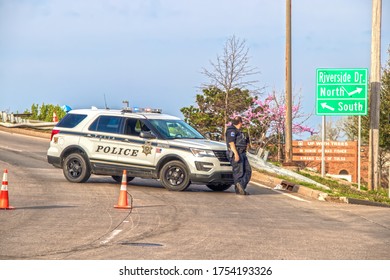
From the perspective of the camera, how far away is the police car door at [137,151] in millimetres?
22280

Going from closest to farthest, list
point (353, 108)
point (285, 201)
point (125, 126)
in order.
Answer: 1. point (285, 201)
2. point (125, 126)
3. point (353, 108)

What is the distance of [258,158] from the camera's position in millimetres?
29594

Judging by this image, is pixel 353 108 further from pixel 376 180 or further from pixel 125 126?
pixel 125 126

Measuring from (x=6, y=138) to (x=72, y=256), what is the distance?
29428 millimetres

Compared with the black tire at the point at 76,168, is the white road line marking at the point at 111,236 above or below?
below

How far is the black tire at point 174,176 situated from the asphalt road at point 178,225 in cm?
22

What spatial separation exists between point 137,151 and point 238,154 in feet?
7.96

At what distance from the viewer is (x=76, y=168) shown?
23000 millimetres

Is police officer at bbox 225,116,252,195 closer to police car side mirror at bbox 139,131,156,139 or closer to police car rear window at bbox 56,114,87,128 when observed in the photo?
police car side mirror at bbox 139,131,156,139

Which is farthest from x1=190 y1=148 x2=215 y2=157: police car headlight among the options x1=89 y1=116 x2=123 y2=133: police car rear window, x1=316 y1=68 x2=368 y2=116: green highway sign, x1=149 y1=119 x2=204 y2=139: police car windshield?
x1=316 y1=68 x2=368 y2=116: green highway sign

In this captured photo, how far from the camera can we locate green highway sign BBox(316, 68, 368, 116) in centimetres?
2811

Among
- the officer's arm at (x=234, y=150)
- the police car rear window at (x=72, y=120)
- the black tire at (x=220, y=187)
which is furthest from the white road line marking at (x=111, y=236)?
the police car rear window at (x=72, y=120)

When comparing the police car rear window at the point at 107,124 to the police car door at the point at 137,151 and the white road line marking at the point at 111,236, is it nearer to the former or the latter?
the police car door at the point at 137,151
